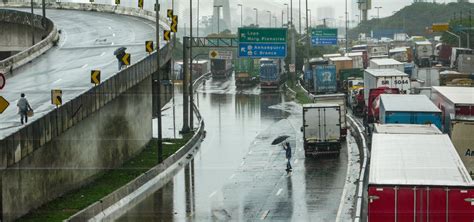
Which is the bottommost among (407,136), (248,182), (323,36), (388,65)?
(248,182)

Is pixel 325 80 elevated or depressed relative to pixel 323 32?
depressed

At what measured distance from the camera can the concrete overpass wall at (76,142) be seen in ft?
111

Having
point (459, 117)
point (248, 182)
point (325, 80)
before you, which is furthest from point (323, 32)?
point (459, 117)

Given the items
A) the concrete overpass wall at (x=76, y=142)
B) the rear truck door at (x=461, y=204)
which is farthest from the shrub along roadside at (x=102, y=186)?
the rear truck door at (x=461, y=204)

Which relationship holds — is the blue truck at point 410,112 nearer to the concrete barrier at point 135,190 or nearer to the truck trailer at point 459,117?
the truck trailer at point 459,117

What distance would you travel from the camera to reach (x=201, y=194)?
41562mm

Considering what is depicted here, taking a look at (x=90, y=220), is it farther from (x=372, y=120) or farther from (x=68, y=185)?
(x=372, y=120)

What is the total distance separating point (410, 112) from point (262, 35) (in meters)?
23.9

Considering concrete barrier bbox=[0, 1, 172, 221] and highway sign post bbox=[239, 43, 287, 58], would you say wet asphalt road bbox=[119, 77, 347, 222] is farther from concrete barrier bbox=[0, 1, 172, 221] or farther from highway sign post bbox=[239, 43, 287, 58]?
highway sign post bbox=[239, 43, 287, 58]

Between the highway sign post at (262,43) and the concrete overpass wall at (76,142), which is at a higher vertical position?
the highway sign post at (262,43)

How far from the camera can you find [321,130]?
50.9m

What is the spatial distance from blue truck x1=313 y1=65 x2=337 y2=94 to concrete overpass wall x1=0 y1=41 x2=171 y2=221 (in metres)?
29.4

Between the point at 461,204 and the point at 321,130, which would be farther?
the point at 321,130

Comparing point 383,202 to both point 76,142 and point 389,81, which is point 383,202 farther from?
point 389,81
